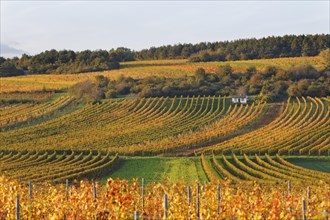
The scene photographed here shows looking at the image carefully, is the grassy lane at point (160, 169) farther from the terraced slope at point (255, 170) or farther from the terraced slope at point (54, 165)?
the terraced slope at point (54, 165)

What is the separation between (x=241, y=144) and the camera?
148ft

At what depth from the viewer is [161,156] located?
4319 cm

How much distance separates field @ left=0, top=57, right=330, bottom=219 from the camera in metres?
13.2

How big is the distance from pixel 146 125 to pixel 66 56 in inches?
2157

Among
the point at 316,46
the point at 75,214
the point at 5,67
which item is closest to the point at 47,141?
the point at 75,214

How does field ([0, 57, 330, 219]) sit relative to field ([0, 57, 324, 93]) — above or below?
below

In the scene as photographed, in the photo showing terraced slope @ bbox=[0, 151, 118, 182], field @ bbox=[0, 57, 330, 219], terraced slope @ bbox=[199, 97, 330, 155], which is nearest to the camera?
field @ bbox=[0, 57, 330, 219]

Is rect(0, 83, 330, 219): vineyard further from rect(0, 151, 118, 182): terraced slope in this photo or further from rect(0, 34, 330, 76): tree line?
rect(0, 34, 330, 76): tree line

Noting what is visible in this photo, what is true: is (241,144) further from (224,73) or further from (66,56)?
(66,56)

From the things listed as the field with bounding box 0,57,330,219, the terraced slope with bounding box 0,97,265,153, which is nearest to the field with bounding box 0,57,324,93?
the field with bounding box 0,57,330,219

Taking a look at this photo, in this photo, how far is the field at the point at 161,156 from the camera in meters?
13.2

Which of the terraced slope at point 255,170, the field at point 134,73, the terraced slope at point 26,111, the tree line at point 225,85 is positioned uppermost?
the field at point 134,73

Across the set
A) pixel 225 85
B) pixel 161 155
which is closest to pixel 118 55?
pixel 225 85

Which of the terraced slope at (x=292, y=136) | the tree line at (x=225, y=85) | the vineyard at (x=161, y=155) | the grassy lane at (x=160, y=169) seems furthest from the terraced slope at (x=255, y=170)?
the tree line at (x=225, y=85)
